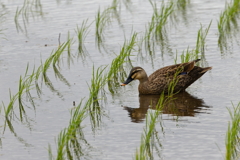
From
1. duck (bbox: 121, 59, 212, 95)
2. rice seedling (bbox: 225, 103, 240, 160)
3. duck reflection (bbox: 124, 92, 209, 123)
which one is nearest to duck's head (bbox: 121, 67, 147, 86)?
duck (bbox: 121, 59, 212, 95)

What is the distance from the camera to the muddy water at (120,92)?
661 centimetres

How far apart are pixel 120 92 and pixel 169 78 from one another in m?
0.84

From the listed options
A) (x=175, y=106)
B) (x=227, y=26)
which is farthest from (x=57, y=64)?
(x=227, y=26)

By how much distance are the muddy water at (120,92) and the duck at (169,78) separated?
18cm

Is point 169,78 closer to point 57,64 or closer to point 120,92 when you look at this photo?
point 120,92

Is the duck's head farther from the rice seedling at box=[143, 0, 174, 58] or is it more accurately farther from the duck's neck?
the rice seedling at box=[143, 0, 174, 58]

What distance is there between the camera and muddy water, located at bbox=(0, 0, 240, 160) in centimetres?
661

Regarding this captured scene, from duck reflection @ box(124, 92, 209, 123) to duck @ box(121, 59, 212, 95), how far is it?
0.13 meters

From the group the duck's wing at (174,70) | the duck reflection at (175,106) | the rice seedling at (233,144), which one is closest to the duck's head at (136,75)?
the duck's wing at (174,70)

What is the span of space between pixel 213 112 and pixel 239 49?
11.7 feet

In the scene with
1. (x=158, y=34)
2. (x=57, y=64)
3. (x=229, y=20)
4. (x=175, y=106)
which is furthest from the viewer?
(x=229, y=20)

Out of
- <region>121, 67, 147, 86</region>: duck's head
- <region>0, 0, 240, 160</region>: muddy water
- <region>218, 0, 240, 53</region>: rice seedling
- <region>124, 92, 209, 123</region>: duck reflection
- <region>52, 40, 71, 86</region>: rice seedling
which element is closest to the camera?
<region>0, 0, 240, 160</region>: muddy water

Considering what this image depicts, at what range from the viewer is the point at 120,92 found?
9.09 metres

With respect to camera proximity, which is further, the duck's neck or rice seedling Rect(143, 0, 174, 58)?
rice seedling Rect(143, 0, 174, 58)
